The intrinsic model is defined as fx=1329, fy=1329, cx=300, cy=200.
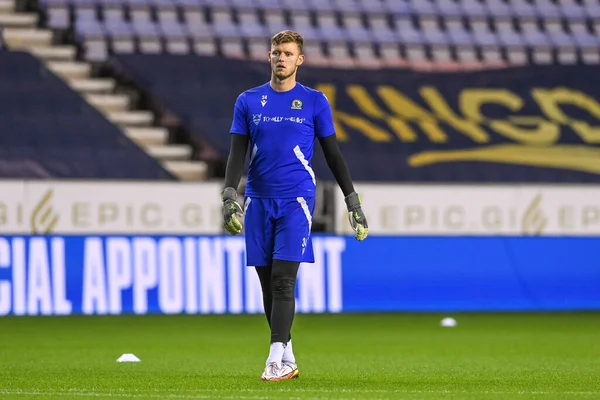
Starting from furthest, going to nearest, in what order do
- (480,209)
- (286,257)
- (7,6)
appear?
(7,6), (480,209), (286,257)

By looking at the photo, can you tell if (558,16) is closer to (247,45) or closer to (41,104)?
(247,45)

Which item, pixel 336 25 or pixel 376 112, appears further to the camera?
pixel 336 25

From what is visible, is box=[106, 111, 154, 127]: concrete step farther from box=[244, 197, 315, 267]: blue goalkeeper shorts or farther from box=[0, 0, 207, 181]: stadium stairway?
box=[244, 197, 315, 267]: blue goalkeeper shorts

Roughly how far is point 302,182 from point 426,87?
14061 mm

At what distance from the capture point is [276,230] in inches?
284

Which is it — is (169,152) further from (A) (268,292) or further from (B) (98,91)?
(A) (268,292)

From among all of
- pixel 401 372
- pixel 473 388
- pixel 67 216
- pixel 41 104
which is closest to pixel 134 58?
pixel 41 104

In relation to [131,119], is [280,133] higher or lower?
lower

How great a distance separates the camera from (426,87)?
21.1 m

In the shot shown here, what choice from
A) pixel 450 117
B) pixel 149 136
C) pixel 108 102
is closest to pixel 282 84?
pixel 149 136

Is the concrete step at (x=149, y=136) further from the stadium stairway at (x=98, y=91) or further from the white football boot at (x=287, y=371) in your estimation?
the white football boot at (x=287, y=371)

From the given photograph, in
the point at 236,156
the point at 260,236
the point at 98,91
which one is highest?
the point at 98,91

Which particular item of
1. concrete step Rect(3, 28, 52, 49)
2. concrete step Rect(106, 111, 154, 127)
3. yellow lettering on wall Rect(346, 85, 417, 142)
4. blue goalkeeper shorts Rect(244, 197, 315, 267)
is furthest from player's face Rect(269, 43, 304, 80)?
concrete step Rect(3, 28, 52, 49)

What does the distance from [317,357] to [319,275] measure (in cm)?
605
